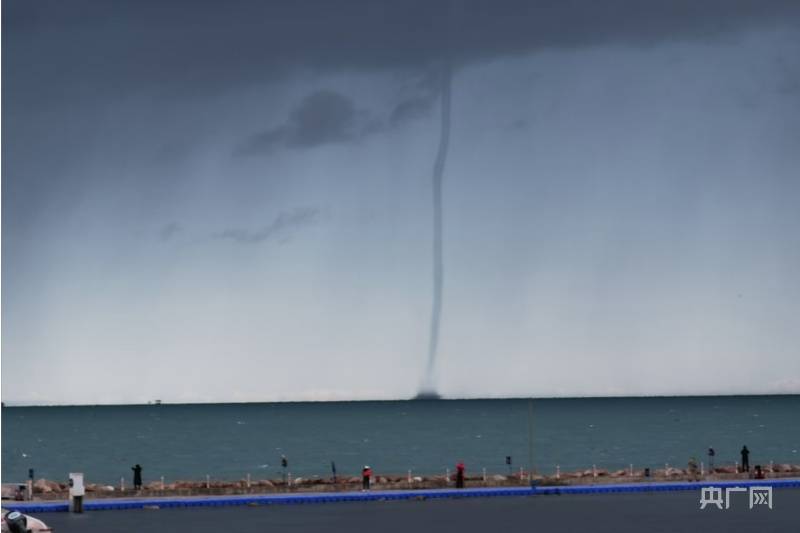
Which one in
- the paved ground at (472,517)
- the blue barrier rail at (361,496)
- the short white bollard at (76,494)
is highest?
the short white bollard at (76,494)

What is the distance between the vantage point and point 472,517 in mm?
57031

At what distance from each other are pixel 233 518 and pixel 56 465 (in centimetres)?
12097

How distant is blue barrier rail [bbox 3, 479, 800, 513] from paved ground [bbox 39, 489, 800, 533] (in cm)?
189

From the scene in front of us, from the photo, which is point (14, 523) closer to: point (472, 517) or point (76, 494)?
point (76, 494)

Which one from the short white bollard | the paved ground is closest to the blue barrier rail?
the short white bollard

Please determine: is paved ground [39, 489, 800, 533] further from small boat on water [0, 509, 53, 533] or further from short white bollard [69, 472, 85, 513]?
small boat on water [0, 509, 53, 533]

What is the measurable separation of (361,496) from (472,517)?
37.6 ft

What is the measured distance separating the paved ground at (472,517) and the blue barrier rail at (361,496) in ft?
6.21

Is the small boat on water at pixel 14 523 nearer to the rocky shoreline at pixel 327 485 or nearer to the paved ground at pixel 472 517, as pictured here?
the paved ground at pixel 472 517

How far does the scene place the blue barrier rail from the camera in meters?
61.7

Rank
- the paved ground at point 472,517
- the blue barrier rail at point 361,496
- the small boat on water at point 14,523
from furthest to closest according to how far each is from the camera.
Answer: the blue barrier rail at point 361,496
the paved ground at point 472,517
the small boat on water at point 14,523

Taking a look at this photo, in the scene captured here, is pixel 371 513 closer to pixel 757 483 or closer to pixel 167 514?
pixel 167 514

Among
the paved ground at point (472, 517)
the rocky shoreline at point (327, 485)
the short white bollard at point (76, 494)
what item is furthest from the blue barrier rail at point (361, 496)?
the rocky shoreline at point (327, 485)

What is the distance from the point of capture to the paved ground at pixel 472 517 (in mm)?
52188
